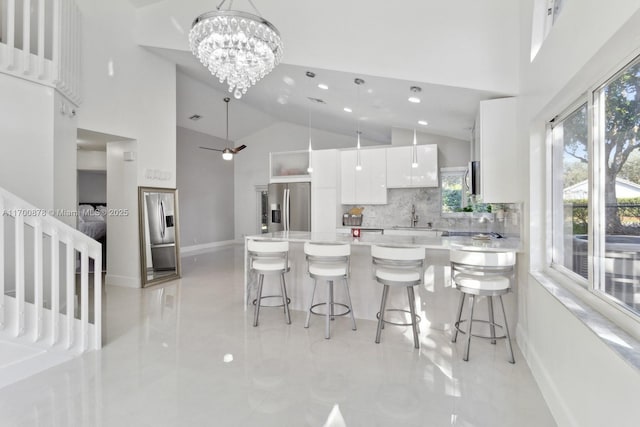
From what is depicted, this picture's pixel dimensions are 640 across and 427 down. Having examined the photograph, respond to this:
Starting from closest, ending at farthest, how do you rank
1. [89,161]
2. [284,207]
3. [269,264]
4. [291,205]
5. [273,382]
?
[273,382]
[269,264]
[89,161]
[291,205]
[284,207]

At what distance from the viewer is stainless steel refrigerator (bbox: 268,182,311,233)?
7.05 metres

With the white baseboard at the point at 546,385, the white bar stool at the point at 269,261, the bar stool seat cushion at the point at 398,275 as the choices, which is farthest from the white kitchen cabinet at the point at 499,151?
the white bar stool at the point at 269,261

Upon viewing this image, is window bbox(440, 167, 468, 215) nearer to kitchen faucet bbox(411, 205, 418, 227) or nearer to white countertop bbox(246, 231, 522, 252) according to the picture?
kitchen faucet bbox(411, 205, 418, 227)

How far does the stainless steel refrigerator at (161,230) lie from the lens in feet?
18.1

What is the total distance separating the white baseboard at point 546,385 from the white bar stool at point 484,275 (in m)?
0.14

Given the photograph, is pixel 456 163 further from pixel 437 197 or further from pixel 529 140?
pixel 529 140

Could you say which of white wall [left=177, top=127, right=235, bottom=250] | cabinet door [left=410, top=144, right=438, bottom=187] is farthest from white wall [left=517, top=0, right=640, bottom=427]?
white wall [left=177, top=127, right=235, bottom=250]

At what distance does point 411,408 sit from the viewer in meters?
2.08

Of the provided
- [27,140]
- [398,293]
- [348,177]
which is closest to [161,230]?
[27,140]

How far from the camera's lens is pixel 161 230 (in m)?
5.71

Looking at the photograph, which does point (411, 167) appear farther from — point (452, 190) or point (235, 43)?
point (235, 43)

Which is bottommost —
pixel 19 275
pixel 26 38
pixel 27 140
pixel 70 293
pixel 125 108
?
pixel 70 293

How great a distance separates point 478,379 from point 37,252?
3.48 metres

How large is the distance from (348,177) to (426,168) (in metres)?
1.47
